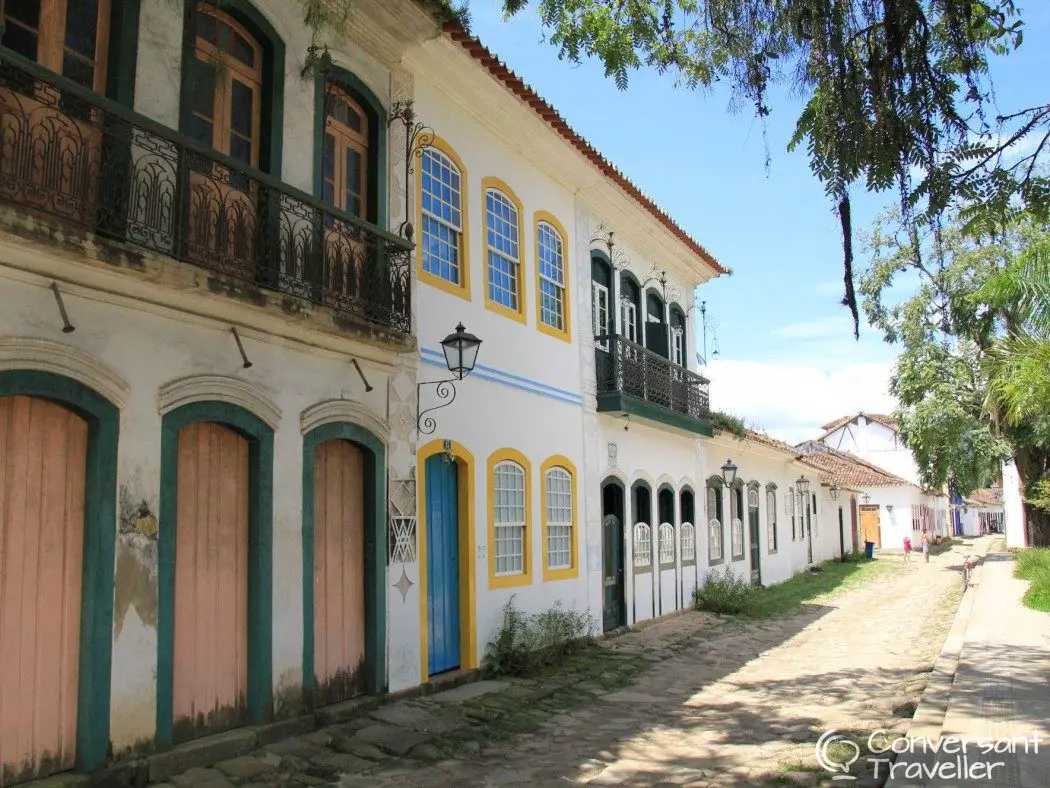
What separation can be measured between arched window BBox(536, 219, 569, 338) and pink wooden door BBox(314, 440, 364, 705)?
14.2 feet

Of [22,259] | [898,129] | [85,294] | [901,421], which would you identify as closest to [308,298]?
[85,294]

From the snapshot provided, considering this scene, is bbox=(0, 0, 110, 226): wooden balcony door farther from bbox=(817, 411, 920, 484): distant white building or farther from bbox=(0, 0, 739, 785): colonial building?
bbox=(817, 411, 920, 484): distant white building

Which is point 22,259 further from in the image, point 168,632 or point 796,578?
point 796,578

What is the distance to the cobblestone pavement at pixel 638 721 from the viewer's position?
6.30 metres

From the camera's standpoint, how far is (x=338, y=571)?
312 inches

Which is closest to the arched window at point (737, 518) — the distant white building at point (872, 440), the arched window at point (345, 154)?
the arched window at point (345, 154)

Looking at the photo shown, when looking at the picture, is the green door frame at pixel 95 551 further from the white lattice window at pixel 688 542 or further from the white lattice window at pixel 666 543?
the white lattice window at pixel 688 542

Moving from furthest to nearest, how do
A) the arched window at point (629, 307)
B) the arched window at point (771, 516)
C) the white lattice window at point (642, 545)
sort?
the arched window at point (771, 516)
the arched window at point (629, 307)
the white lattice window at point (642, 545)

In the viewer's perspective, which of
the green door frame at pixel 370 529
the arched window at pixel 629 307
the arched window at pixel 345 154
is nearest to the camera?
the green door frame at pixel 370 529

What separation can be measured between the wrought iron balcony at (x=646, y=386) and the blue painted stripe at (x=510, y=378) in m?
0.82

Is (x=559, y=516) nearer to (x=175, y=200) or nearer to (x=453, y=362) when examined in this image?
(x=453, y=362)

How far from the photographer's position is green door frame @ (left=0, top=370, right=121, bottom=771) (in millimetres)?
5414

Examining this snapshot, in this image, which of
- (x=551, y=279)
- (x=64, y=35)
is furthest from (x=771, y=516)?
(x=64, y=35)

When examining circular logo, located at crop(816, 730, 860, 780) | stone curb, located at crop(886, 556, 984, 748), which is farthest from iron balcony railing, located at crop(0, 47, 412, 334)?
stone curb, located at crop(886, 556, 984, 748)
